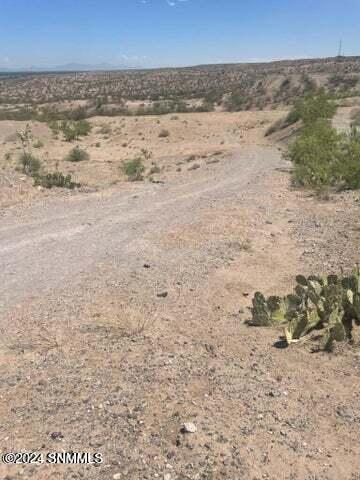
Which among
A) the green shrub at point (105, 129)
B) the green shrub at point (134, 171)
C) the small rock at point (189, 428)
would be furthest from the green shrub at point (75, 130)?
the small rock at point (189, 428)

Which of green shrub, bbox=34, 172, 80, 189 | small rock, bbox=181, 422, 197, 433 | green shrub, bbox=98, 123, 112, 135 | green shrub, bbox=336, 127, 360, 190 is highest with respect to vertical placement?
green shrub, bbox=336, 127, 360, 190

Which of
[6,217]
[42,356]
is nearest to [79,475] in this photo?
[42,356]

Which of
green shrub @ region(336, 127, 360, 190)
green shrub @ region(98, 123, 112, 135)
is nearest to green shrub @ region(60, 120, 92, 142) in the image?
green shrub @ region(98, 123, 112, 135)

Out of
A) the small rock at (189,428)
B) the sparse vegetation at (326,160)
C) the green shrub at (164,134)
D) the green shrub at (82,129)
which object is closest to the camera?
the small rock at (189,428)

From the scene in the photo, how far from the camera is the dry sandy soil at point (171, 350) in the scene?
435cm

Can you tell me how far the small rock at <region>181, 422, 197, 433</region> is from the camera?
4.55 metres

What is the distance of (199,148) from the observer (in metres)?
28.2

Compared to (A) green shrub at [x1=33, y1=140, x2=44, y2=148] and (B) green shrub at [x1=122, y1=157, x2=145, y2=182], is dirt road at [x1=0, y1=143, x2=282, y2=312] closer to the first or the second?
(B) green shrub at [x1=122, y1=157, x2=145, y2=182]

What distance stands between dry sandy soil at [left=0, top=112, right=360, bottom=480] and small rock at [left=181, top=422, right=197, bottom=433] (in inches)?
2.3

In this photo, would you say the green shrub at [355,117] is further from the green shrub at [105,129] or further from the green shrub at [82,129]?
the green shrub at [82,129]

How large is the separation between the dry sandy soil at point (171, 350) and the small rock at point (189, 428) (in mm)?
60

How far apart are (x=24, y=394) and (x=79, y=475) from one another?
1.33 meters

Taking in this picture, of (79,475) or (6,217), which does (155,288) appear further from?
(6,217)

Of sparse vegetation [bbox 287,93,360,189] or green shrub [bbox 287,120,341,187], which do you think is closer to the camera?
sparse vegetation [bbox 287,93,360,189]
